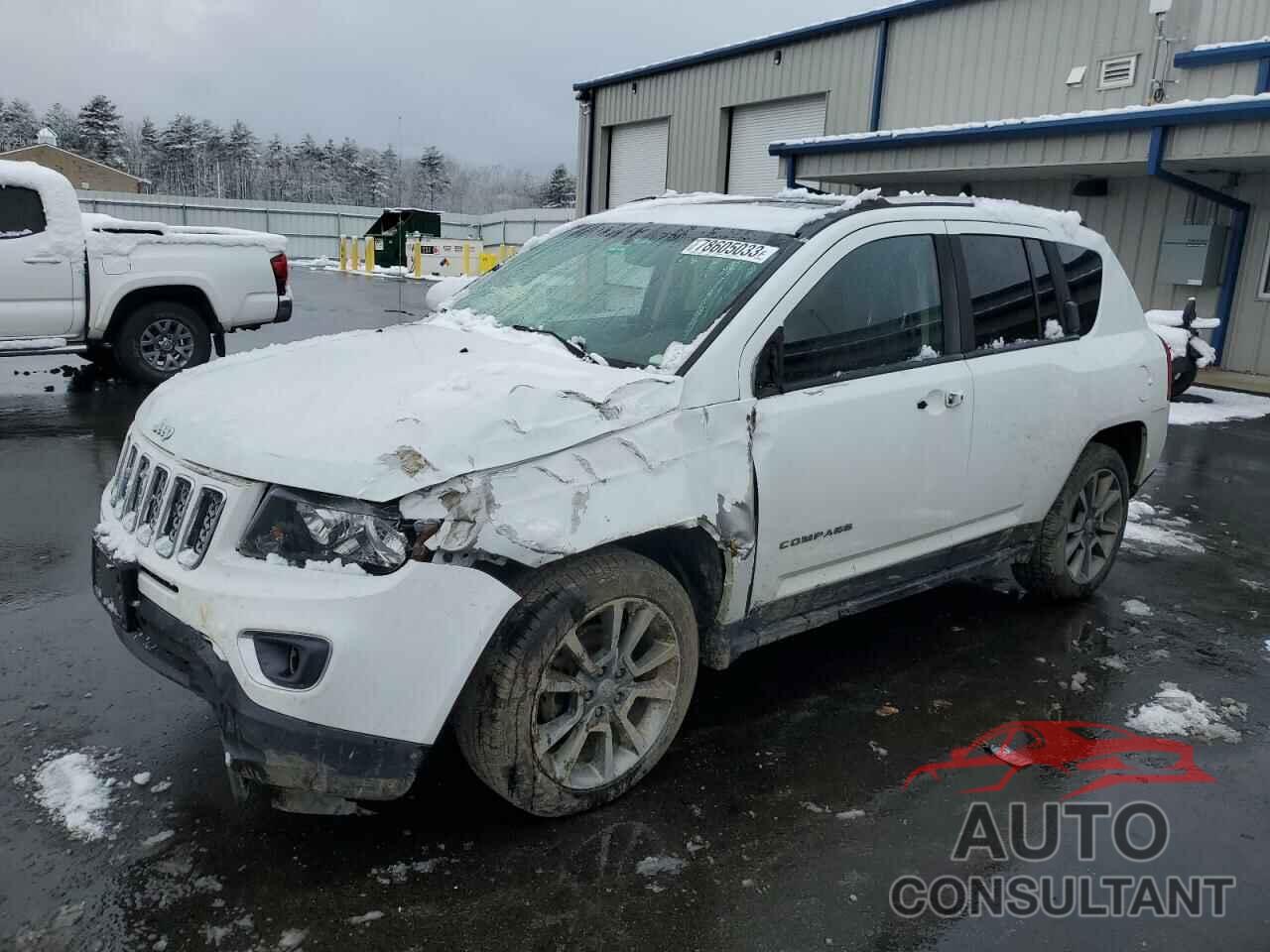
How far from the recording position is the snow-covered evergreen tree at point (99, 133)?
9131cm

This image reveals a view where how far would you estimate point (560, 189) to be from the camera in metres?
89.7

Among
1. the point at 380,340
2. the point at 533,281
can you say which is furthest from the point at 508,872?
the point at 533,281

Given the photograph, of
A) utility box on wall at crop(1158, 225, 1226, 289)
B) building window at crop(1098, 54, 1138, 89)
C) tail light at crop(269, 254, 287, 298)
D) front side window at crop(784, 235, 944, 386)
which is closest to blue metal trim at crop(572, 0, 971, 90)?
building window at crop(1098, 54, 1138, 89)

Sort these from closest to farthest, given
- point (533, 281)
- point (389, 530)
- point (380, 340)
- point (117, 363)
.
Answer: point (389, 530) → point (380, 340) → point (533, 281) → point (117, 363)

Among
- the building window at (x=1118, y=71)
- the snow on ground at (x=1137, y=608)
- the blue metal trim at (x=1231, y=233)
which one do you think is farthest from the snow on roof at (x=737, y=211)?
the building window at (x=1118, y=71)

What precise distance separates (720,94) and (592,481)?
21109mm

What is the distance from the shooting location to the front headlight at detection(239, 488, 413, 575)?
2.58 meters

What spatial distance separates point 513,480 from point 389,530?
358mm

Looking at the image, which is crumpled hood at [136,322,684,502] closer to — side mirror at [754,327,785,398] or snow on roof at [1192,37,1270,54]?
side mirror at [754,327,785,398]

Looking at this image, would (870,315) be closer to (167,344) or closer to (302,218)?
(167,344)

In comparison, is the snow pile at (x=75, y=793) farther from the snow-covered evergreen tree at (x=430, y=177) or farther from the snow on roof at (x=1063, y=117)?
the snow-covered evergreen tree at (x=430, y=177)

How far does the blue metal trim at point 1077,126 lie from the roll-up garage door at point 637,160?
840cm

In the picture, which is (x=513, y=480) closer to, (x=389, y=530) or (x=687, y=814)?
(x=389, y=530)

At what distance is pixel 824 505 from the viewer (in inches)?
138
